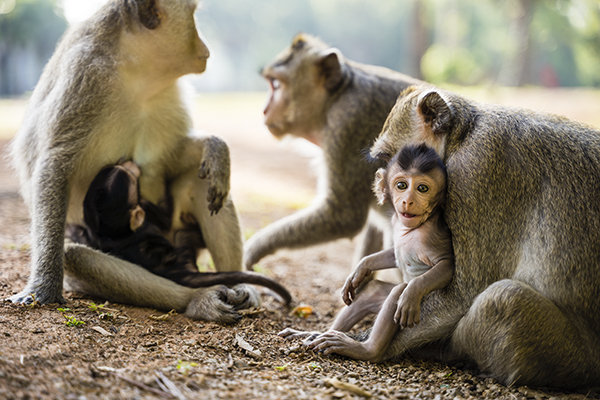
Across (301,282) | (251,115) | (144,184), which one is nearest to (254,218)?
(301,282)

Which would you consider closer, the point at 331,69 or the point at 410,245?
the point at 410,245

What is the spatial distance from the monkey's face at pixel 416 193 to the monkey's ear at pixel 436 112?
38 centimetres

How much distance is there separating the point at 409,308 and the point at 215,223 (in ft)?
7.16

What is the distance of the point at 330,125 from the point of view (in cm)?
582

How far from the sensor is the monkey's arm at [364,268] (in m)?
4.08

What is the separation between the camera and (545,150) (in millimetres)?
3613

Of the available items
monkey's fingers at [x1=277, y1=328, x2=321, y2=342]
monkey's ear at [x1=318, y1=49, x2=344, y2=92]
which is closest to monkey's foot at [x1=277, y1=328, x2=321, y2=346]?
monkey's fingers at [x1=277, y1=328, x2=321, y2=342]

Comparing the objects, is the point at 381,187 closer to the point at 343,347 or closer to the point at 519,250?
the point at 519,250

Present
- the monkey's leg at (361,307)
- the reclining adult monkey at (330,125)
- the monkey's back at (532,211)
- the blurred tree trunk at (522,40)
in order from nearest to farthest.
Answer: the monkey's back at (532,211), the monkey's leg at (361,307), the reclining adult monkey at (330,125), the blurred tree trunk at (522,40)

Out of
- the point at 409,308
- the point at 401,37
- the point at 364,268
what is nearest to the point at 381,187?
the point at 364,268

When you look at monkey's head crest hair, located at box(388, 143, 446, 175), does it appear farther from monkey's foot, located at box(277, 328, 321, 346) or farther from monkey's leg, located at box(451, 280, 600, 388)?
monkey's foot, located at box(277, 328, 321, 346)

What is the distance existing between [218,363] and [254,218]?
19.3ft

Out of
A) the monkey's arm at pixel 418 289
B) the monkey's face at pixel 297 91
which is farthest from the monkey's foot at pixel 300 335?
the monkey's face at pixel 297 91

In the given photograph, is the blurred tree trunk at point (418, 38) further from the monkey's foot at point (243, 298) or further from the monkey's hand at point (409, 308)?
the monkey's hand at point (409, 308)
